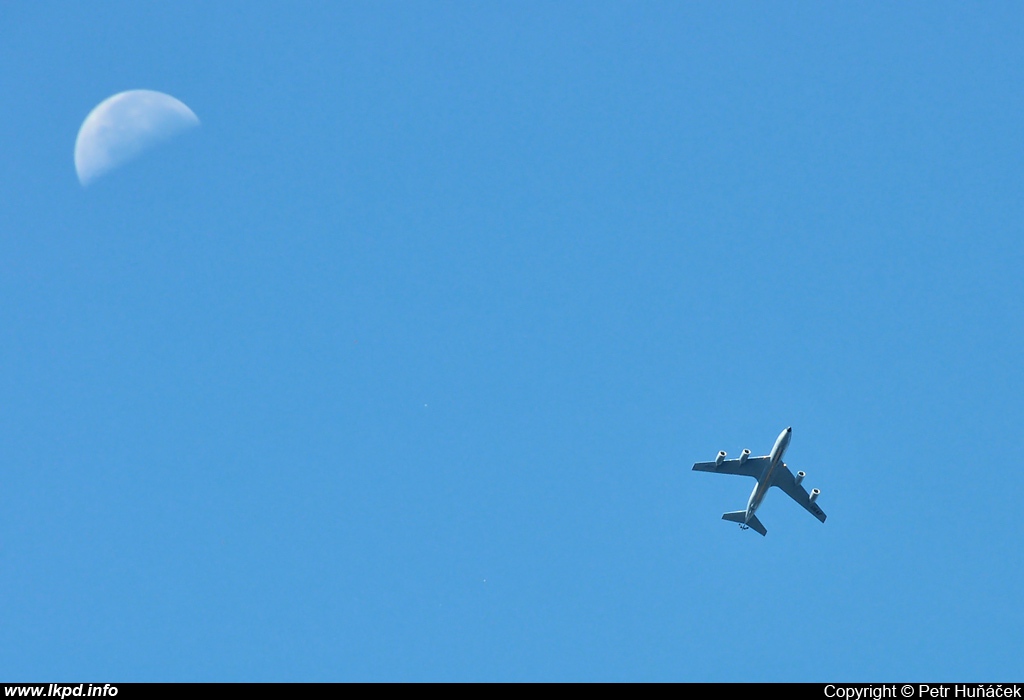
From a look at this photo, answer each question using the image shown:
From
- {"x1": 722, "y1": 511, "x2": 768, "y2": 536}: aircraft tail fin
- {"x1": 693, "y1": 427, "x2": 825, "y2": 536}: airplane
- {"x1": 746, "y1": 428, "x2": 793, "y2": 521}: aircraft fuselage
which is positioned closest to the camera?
{"x1": 746, "y1": 428, "x2": 793, "y2": 521}: aircraft fuselage

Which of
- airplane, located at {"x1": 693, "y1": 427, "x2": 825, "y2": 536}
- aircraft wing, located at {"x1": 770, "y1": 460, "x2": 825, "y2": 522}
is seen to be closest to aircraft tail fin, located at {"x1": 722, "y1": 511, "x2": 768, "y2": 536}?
airplane, located at {"x1": 693, "y1": 427, "x2": 825, "y2": 536}

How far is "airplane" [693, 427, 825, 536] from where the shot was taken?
98506mm

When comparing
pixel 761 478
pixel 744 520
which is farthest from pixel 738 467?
pixel 744 520

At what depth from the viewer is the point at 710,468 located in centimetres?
9988

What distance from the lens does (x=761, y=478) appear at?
99.6 meters

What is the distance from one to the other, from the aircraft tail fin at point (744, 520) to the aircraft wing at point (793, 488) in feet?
18.3

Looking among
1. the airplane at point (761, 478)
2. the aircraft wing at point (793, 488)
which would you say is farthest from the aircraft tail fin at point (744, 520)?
the aircraft wing at point (793, 488)

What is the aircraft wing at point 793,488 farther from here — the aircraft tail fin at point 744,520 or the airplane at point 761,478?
the aircraft tail fin at point 744,520

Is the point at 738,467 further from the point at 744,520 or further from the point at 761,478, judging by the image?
the point at 744,520

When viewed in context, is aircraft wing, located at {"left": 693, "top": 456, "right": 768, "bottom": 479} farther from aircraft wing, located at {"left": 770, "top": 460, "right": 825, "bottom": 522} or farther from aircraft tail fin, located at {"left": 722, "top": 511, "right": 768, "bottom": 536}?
aircraft tail fin, located at {"left": 722, "top": 511, "right": 768, "bottom": 536}

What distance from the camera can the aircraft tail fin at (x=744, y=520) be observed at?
4117 inches
